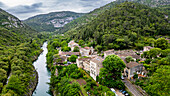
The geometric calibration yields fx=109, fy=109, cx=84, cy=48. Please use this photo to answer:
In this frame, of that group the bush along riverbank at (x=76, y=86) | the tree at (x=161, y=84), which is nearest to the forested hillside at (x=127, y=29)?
the bush along riverbank at (x=76, y=86)

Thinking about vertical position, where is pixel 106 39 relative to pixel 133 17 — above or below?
below

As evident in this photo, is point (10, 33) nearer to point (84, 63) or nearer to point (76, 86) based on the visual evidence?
point (84, 63)

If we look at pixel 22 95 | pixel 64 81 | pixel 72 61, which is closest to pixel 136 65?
pixel 64 81

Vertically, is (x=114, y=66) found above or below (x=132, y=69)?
above

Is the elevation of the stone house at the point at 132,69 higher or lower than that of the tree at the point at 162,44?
lower

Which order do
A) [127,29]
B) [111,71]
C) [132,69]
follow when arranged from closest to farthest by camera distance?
[111,71] < [132,69] < [127,29]

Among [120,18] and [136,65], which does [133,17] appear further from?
[136,65]

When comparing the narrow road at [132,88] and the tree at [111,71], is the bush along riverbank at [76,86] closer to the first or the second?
the tree at [111,71]

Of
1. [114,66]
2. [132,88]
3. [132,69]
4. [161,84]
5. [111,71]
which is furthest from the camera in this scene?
[132,69]

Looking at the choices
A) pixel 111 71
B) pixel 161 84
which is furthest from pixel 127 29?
pixel 161 84
